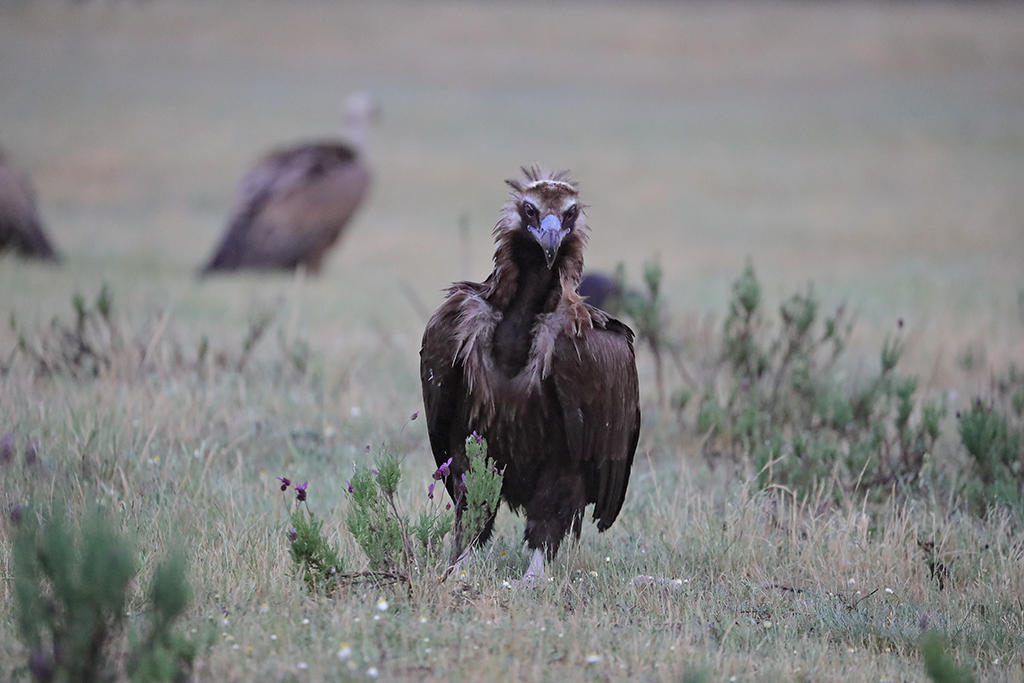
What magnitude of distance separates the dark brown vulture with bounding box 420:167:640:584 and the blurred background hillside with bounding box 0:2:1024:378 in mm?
4181

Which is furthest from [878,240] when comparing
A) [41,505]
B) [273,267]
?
[41,505]

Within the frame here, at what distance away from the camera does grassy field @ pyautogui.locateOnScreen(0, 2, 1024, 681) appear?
4.45 metres


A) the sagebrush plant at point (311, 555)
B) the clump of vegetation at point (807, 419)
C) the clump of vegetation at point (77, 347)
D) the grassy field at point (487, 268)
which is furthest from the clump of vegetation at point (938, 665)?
the clump of vegetation at point (77, 347)

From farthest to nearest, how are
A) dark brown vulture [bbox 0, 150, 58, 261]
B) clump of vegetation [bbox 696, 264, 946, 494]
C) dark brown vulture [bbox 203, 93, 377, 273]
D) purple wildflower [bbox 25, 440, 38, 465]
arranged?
dark brown vulture [bbox 203, 93, 377, 273] → dark brown vulture [bbox 0, 150, 58, 261] → clump of vegetation [bbox 696, 264, 946, 494] → purple wildflower [bbox 25, 440, 38, 465]

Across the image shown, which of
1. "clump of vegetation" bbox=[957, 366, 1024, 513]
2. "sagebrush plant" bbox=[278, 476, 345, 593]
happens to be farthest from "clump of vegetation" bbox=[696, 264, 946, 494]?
"sagebrush plant" bbox=[278, 476, 345, 593]

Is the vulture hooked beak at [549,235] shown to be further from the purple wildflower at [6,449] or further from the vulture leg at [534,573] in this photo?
the purple wildflower at [6,449]

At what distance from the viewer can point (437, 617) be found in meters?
4.29

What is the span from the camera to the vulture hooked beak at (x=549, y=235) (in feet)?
15.7

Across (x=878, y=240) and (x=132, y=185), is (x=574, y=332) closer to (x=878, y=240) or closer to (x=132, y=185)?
(x=878, y=240)

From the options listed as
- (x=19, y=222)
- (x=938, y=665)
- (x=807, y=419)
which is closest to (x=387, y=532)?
(x=938, y=665)

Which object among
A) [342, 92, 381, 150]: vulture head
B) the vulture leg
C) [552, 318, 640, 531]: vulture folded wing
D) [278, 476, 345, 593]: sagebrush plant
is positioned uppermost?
[342, 92, 381, 150]: vulture head

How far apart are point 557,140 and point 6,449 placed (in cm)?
2027

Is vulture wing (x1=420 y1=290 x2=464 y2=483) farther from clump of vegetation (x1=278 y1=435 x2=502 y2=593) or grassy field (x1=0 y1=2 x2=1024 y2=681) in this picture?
grassy field (x1=0 y1=2 x2=1024 y2=681)

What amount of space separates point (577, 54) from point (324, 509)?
102 ft
